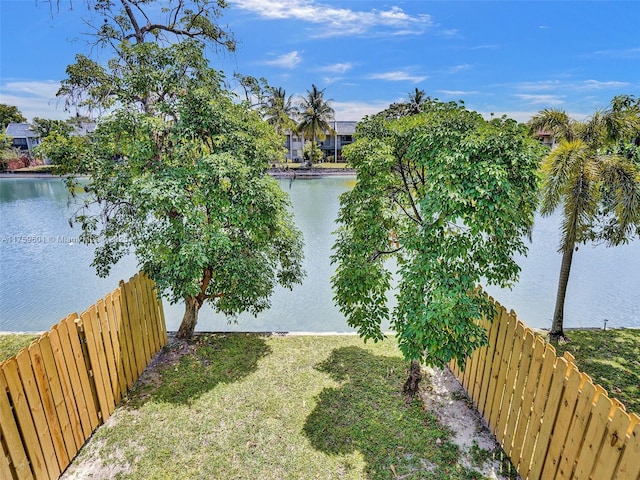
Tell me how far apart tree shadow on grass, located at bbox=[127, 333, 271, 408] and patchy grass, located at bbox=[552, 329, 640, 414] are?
4792 mm

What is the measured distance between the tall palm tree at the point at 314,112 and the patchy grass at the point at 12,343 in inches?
1162

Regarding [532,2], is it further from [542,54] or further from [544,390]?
[544,390]

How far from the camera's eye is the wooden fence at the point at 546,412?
2.20 meters

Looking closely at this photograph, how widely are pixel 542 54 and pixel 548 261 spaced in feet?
22.3

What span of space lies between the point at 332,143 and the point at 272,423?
4413cm

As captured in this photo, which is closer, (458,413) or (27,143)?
(458,413)

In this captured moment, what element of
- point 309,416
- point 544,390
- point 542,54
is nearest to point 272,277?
→ point 309,416

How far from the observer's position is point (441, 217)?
3312 millimetres

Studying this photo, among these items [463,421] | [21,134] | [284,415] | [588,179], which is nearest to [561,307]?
[588,179]

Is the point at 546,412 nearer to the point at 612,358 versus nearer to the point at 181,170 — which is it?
the point at 612,358

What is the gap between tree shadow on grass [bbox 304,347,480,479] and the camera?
10.9 ft

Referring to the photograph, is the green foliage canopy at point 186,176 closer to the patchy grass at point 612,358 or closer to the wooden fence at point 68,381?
the wooden fence at point 68,381

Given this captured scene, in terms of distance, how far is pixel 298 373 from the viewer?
15.7ft

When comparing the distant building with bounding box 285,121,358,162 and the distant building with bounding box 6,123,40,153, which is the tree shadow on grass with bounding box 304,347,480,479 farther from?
the distant building with bounding box 6,123,40,153
